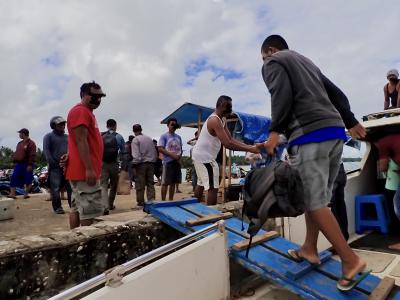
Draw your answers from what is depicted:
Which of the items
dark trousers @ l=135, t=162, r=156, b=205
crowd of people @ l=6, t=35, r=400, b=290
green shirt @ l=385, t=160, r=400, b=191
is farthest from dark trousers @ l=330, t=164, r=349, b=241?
dark trousers @ l=135, t=162, r=156, b=205

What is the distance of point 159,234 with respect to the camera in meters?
3.55

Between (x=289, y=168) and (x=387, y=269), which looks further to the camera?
(x=387, y=269)

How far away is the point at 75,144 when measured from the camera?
3318 mm

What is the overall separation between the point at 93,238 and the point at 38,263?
1.61 feet

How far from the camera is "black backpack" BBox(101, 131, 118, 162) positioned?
6.04 meters

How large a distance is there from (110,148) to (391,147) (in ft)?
14.5

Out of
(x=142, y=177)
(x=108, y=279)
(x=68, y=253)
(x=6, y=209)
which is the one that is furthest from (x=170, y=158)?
(x=108, y=279)

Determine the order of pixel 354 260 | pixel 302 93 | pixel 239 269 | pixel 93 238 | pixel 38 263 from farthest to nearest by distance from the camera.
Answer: pixel 239 269
pixel 93 238
pixel 38 263
pixel 302 93
pixel 354 260

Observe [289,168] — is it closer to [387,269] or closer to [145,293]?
[145,293]

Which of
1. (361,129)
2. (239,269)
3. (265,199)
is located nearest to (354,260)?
(265,199)

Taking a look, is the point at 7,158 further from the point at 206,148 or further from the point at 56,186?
the point at 206,148

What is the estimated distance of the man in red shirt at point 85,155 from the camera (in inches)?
126

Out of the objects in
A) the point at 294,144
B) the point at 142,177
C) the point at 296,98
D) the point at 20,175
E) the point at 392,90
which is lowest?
the point at 142,177

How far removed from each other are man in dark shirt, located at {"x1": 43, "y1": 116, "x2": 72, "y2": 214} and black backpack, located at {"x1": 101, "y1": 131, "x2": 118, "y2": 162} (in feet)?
2.46
